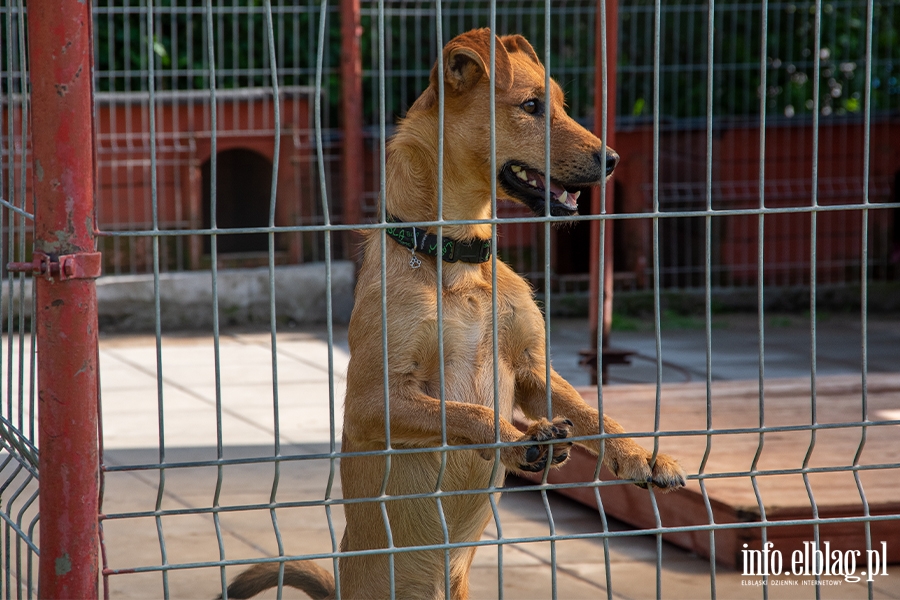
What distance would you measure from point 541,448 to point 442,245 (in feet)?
2.21

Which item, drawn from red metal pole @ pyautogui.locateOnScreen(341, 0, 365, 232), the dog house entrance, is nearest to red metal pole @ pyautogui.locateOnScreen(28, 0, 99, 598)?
red metal pole @ pyautogui.locateOnScreen(341, 0, 365, 232)

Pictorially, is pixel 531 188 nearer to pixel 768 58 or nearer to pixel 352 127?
pixel 352 127

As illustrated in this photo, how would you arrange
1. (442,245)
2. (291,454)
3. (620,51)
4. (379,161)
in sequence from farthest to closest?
(620,51), (379,161), (291,454), (442,245)

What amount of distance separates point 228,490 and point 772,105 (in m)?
7.89

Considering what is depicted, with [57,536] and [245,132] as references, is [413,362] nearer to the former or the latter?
[57,536]

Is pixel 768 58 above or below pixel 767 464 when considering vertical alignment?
above

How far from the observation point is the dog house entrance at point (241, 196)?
970 centimetres

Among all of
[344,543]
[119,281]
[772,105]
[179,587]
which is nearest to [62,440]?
[344,543]

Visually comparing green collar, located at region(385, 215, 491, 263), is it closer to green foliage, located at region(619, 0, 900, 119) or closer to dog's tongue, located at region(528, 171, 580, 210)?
dog's tongue, located at region(528, 171, 580, 210)

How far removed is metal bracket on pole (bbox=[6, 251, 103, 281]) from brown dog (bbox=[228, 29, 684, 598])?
912 millimetres

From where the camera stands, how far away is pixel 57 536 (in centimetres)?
194

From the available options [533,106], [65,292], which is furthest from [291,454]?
[65,292]

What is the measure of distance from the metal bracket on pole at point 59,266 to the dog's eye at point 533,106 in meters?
1.48

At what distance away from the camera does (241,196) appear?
9852 mm
